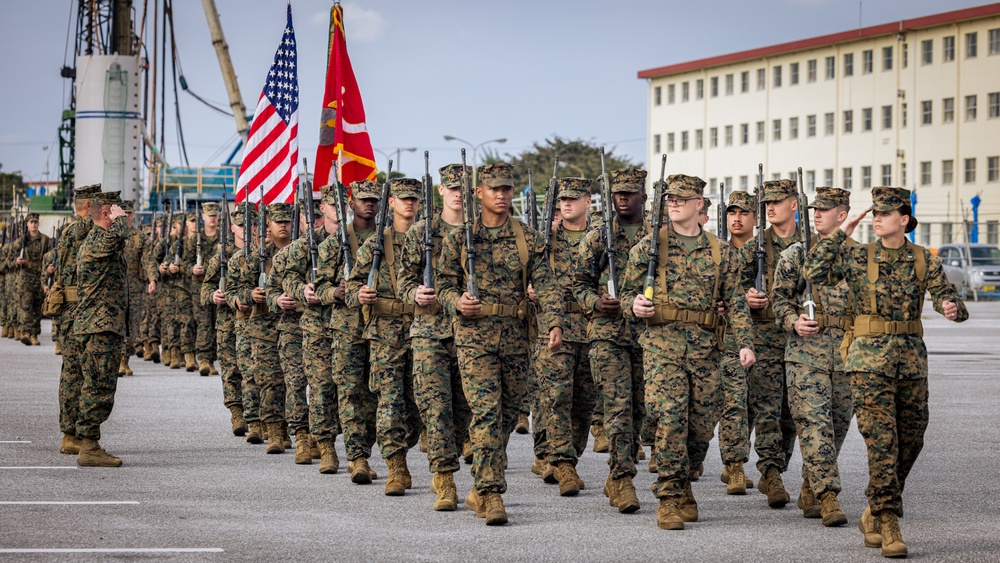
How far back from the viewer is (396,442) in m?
10.2

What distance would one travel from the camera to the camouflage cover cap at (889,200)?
27.9ft

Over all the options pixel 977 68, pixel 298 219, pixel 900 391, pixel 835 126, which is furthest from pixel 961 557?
pixel 835 126

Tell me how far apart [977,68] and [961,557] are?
67461 mm

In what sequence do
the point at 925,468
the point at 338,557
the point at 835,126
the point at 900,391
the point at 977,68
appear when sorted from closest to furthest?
the point at 338,557, the point at 900,391, the point at 925,468, the point at 977,68, the point at 835,126

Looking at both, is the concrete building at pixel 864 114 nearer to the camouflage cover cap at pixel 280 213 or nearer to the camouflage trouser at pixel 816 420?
the camouflage cover cap at pixel 280 213

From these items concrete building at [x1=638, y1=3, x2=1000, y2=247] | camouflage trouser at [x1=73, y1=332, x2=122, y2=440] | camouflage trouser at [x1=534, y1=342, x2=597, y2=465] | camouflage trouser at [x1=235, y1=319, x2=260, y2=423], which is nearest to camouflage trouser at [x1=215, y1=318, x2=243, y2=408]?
camouflage trouser at [x1=235, y1=319, x2=260, y2=423]

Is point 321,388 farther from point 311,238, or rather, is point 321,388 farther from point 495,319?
point 495,319

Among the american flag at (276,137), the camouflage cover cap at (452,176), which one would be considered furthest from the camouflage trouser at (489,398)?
the american flag at (276,137)

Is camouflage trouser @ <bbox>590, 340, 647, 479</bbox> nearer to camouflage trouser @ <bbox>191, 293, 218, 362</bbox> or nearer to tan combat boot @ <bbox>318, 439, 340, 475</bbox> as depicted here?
tan combat boot @ <bbox>318, 439, 340, 475</bbox>

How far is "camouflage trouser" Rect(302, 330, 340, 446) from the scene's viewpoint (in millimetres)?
11391

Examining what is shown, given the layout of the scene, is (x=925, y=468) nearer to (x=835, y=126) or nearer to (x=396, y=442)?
(x=396, y=442)

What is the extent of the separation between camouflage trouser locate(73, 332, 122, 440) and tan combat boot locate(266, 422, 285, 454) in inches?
54.7

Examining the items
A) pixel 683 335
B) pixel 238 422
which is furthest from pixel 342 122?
pixel 683 335

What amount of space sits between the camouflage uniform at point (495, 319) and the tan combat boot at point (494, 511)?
0.05 meters
